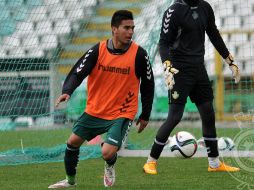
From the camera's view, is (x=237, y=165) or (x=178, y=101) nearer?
(x=178, y=101)

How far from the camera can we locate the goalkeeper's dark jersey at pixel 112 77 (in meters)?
6.38

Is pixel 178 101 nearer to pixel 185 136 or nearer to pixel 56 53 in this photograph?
pixel 185 136

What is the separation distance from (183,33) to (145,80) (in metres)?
1.07

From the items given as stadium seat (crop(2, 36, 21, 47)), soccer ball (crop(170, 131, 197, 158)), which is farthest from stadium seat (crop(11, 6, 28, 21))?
soccer ball (crop(170, 131, 197, 158))

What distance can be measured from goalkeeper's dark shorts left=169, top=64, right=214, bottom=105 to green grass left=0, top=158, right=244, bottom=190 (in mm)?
767

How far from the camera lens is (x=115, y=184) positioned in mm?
6613

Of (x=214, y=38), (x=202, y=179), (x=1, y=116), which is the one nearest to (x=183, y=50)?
(x=214, y=38)

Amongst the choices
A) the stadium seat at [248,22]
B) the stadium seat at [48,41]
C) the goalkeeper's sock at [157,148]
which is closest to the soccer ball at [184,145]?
the goalkeeper's sock at [157,148]

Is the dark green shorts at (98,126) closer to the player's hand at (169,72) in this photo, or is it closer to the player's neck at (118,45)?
the player's neck at (118,45)

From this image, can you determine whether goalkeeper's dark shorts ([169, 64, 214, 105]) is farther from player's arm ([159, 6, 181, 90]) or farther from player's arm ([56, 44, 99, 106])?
player's arm ([56, 44, 99, 106])

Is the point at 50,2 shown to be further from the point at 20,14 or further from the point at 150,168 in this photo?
the point at 150,168

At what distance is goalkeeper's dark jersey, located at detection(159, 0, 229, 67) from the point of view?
7.27 metres

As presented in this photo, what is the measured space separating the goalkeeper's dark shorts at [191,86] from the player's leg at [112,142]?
100 centimetres

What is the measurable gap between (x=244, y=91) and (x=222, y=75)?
3.54m
